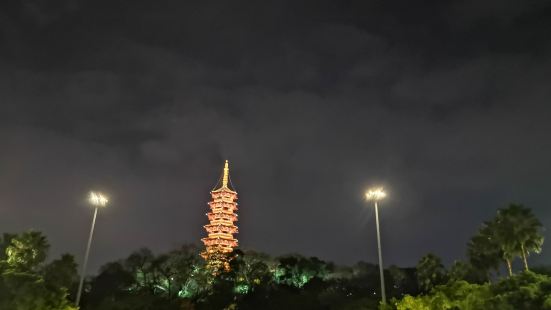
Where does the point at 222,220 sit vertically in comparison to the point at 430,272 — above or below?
above

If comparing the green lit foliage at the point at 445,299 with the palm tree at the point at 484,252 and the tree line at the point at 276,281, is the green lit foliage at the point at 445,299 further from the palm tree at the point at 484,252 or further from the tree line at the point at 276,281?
the palm tree at the point at 484,252

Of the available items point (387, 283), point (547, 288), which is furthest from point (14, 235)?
point (387, 283)

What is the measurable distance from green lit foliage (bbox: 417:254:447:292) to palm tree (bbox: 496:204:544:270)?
14.0 m

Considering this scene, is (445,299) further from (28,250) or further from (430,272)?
(28,250)

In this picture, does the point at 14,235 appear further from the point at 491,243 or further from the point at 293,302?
the point at 491,243

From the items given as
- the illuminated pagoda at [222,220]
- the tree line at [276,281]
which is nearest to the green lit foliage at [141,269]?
the tree line at [276,281]

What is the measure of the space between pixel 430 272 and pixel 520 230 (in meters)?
16.4

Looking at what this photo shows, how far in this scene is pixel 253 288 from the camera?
75375 mm

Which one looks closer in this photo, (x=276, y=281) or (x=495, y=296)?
(x=495, y=296)

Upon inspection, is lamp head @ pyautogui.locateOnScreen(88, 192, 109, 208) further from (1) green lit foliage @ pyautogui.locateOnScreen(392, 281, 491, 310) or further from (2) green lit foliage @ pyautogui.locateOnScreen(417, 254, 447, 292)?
(2) green lit foliage @ pyautogui.locateOnScreen(417, 254, 447, 292)

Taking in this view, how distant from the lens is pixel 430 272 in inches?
2285

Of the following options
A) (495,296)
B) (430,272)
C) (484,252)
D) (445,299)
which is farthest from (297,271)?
(495,296)

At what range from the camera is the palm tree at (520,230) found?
43344 mm

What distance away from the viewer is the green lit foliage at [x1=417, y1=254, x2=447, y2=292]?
57.5 metres
